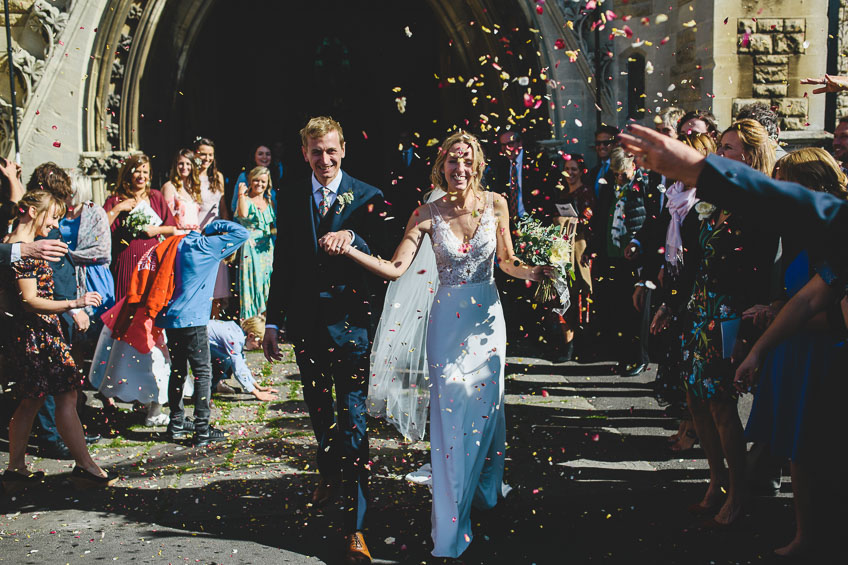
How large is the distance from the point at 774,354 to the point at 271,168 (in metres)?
8.11

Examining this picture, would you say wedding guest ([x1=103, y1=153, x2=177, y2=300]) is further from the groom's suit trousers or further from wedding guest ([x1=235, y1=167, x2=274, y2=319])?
the groom's suit trousers

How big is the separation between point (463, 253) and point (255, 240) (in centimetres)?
471

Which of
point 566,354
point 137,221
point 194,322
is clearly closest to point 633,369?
point 566,354

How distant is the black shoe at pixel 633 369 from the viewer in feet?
24.5

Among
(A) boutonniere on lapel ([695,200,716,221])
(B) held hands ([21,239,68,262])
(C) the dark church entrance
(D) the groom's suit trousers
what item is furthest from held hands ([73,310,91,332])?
(C) the dark church entrance

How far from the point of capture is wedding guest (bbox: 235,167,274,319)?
8297mm

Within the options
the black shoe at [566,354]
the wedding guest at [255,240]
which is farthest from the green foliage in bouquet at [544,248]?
the wedding guest at [255,240]

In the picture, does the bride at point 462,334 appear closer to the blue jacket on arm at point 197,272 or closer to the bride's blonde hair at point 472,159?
the bride's blonde hair at point 472,159

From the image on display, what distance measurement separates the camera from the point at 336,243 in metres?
3.84

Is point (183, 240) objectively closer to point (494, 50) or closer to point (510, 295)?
point (510, 295)

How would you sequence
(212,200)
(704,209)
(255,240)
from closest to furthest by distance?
(704,209) → (212,200) → (255,240)

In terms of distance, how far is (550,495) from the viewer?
4.60m

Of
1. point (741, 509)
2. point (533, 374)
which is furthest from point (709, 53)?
point (741, 509)

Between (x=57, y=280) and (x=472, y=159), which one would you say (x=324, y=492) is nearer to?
(x=472, y=159)
